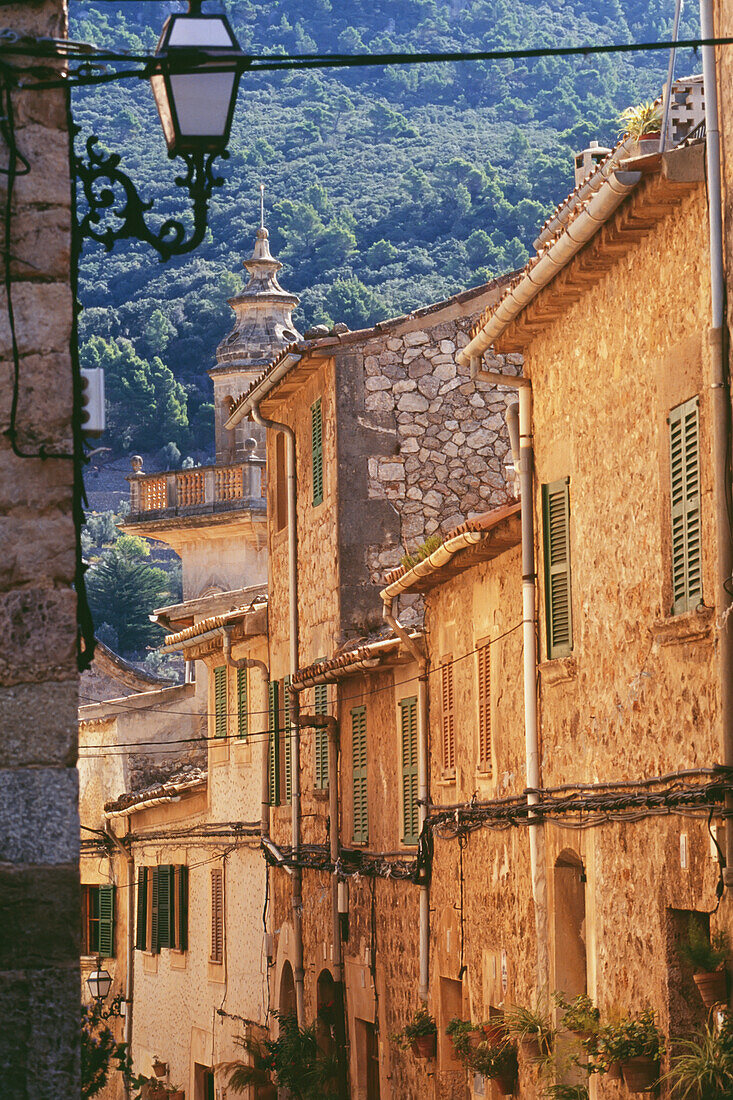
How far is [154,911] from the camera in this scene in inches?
1155

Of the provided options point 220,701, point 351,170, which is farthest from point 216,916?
point 351,170

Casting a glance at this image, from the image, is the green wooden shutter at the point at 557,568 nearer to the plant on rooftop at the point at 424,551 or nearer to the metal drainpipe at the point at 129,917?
the plant on rooftop at the point at 424,551

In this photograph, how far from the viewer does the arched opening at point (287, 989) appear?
2231 centimetres

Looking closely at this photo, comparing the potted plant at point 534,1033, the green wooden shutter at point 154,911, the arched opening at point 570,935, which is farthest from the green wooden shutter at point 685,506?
the green wooden shutter at point 154,911

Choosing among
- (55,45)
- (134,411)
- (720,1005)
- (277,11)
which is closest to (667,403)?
(720,1005)

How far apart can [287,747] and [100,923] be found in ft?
35.3

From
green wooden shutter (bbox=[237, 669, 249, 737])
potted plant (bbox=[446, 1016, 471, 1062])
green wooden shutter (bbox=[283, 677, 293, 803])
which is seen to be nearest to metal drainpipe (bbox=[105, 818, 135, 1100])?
green wooden shutter (bbox=[237, 669, 249, 737])

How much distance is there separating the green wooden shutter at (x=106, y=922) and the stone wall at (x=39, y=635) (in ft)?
85.1

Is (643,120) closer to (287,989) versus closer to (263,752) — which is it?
(263,752)

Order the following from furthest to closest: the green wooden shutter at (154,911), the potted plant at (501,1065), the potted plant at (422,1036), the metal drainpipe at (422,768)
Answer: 1. the green wooden shutter at (154,911)
2. the metal drainpipe at (422,768)
3. the potted plant at (422,1036)
4. the potted plant at (501,1065)

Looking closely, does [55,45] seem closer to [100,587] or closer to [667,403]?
[667,403]

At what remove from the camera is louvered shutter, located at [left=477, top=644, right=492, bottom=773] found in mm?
14914

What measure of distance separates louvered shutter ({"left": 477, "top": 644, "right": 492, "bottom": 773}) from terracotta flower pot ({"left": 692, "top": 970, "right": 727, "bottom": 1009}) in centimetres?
511

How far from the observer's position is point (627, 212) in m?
10.6
